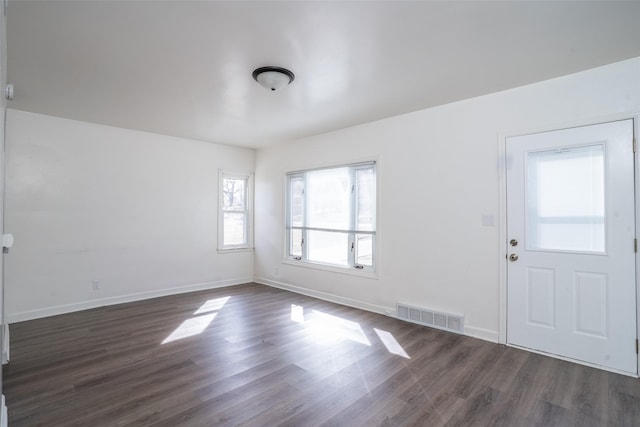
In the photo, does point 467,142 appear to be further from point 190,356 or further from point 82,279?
point 82,279

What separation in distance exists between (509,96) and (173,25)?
3.20 meters

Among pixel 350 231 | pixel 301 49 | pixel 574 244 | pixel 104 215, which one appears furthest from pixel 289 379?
pixel 104 215

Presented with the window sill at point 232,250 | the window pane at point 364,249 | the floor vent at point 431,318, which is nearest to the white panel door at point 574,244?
the floor vent at point 431,318

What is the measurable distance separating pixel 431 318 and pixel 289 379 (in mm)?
2002

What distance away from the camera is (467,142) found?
357 centimetres

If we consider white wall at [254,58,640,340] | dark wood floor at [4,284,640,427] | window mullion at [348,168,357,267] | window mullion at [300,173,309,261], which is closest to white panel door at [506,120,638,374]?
white wall at [254,58,640,340]

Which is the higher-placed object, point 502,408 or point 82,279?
point 82,279

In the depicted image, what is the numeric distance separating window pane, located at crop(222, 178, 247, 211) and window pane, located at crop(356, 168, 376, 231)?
→ 2666mm

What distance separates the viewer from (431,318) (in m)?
3.78

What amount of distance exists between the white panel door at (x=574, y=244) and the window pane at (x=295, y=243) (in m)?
3.30

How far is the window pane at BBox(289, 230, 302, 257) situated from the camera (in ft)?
18.4

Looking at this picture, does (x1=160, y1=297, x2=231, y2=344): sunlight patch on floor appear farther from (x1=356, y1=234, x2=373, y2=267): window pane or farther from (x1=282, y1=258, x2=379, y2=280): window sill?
(x1=356, y1=234, x2=373, y2=267): window pane

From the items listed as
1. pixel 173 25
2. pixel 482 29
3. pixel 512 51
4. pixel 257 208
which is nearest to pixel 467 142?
pixel 512 51

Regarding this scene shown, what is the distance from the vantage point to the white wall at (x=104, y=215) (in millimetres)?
4008
